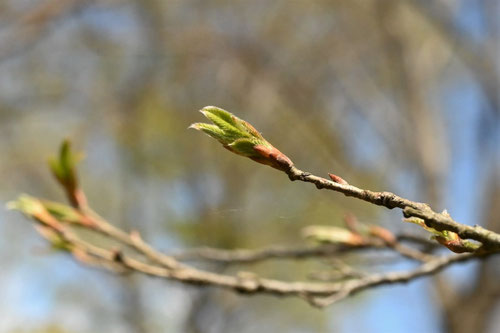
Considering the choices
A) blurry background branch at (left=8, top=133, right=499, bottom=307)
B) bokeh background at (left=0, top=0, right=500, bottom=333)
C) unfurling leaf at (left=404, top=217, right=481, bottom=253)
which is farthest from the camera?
bokeh background at (left=0, top=0, right=500, bottom=333)

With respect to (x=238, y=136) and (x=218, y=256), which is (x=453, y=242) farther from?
(x=218, y=256)

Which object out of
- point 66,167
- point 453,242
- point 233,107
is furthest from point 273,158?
point 233,107

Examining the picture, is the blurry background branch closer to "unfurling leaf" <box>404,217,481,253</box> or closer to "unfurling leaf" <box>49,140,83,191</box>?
"unfurling leaf" <box>49,140,83,191</box>

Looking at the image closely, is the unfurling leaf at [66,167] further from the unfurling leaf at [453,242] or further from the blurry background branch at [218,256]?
the unfurling leaf at [453,242]

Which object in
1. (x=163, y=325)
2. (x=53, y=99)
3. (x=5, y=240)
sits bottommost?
(x=163, y=325)

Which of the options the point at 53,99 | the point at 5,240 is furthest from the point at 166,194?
the point at 5,240

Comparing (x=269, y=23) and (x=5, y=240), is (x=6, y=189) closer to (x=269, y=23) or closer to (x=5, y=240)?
(x=5, y=240)

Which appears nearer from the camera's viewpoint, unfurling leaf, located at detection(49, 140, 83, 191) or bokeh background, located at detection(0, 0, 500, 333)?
unfurling leaf, located at detection(49, 140, 83, 191)

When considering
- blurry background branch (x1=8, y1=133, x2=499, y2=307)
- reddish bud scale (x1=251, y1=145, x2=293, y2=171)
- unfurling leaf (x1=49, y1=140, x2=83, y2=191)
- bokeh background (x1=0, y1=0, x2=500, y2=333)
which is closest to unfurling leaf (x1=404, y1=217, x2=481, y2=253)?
reddish bud scale (x1=251, y1=145, x2=293, y2=171)
